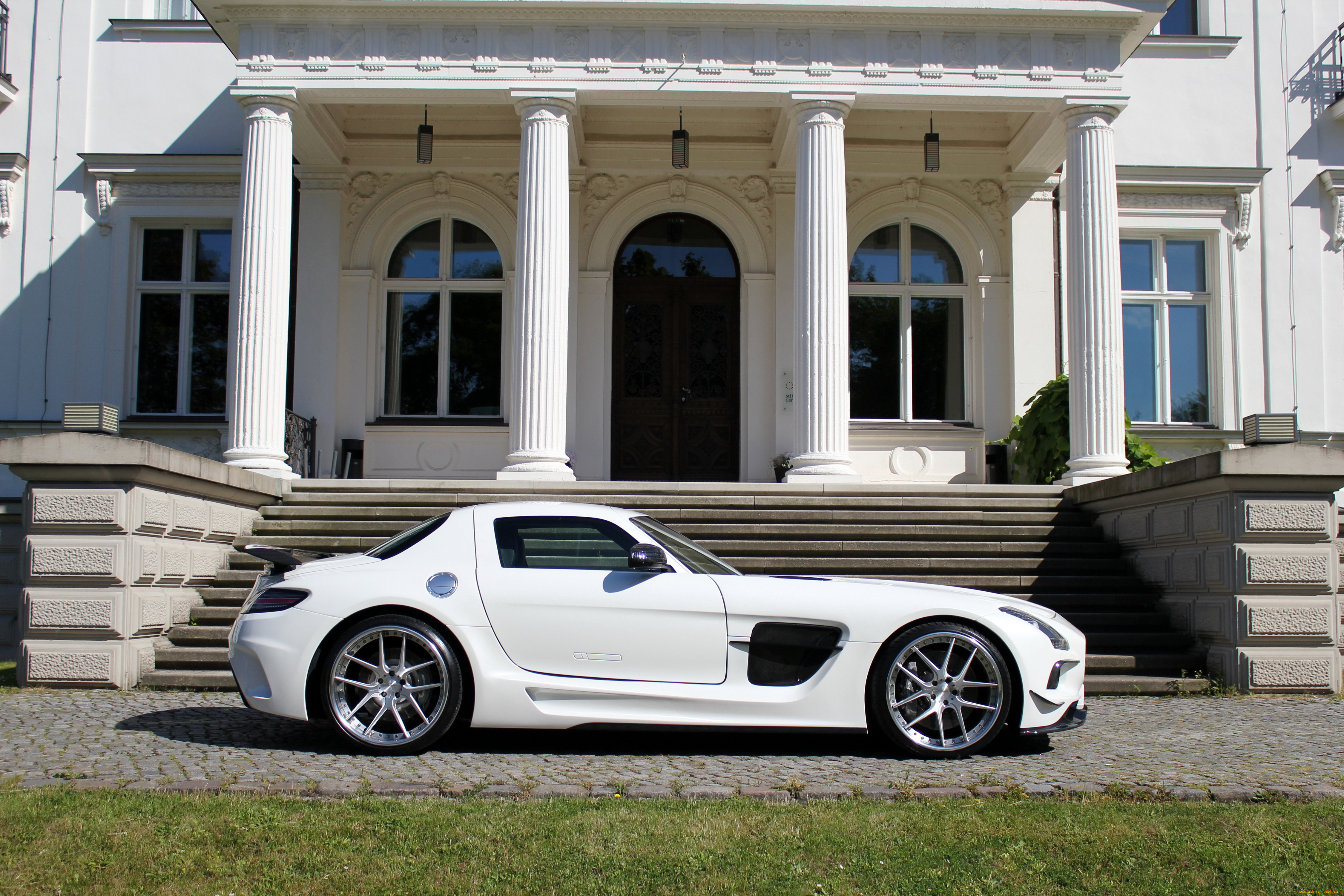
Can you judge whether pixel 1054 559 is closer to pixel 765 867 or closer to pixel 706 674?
pixel 706 674

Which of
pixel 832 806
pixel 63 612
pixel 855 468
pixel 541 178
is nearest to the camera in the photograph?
A: pixel 832 806

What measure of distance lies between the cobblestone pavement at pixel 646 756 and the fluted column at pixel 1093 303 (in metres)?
5.92

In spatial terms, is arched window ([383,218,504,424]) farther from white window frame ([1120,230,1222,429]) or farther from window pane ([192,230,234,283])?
white window frame ([1120,230,1222,429])

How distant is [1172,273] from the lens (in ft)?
55.2

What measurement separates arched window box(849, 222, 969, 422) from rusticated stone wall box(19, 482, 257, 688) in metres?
10.7

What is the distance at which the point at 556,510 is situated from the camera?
5.92 metres

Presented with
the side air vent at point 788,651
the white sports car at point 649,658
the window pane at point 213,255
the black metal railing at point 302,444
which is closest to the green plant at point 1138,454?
the white sports car at point 649,658

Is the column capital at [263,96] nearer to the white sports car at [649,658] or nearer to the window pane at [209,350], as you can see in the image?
the window pane at [209,350]

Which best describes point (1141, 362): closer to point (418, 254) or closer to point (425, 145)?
point (425, 145)

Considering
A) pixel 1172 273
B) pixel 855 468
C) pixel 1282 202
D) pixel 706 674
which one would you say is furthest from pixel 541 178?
pixel 1282 202

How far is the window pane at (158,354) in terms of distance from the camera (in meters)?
16.4

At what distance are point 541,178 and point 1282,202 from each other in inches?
444

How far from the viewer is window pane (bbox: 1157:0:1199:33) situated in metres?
17.2

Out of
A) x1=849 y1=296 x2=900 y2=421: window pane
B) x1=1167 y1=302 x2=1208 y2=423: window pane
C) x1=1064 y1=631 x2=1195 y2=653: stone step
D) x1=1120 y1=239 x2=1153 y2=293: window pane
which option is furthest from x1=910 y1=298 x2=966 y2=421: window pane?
x1=1064 y1=631 x2=1195 y2=653: stone step
